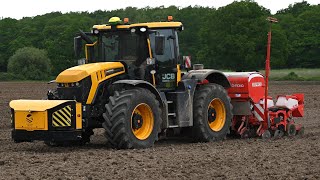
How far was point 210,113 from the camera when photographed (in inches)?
605

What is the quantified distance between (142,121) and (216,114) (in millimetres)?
2557

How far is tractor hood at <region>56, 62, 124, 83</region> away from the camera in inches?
532

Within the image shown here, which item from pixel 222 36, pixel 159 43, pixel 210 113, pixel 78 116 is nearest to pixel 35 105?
pixel 78 116

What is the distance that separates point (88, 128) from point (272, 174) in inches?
212

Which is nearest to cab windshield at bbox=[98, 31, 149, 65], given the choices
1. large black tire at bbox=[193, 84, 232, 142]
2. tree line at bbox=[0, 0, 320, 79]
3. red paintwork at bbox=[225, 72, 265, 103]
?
large black tire at bbox=[193, 84, 232, 142]

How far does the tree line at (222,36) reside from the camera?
227 feet

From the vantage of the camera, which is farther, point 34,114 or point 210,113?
point 210,113

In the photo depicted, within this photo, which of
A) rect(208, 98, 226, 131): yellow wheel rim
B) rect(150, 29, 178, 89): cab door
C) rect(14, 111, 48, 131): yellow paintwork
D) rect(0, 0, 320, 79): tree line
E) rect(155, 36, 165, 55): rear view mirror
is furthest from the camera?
rect(0, 0, 320, 79): tree line

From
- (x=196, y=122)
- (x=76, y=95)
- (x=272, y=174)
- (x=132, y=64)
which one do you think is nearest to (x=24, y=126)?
(x=76, y=95)

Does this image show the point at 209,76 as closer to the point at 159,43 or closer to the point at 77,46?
the point at 159,43

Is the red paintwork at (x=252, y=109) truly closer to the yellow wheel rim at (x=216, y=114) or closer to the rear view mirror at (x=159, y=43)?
the yellow wheel rim at (x=216, y=114)

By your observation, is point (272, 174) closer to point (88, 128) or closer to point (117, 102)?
point (117, 102)

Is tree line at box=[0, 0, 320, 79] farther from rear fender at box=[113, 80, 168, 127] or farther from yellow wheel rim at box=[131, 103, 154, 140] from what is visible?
yellow wheel rim at box=[131, 103, 154, 140]

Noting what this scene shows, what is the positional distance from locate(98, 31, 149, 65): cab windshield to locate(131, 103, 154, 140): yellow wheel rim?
1.20m
